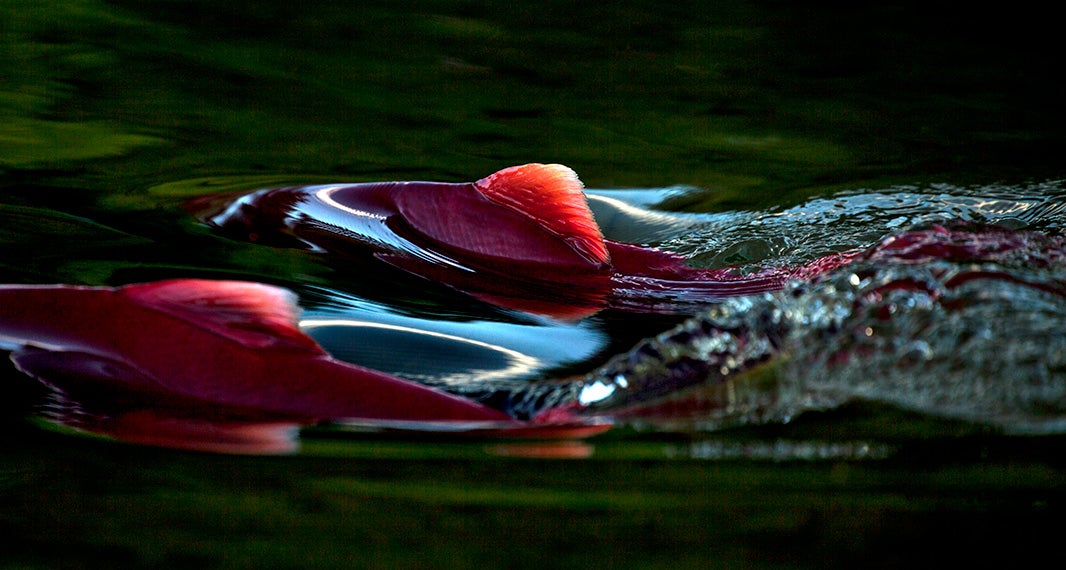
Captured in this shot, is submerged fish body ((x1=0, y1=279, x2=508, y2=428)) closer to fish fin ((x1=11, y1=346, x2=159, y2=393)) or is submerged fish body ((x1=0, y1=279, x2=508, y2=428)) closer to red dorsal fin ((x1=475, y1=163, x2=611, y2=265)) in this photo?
fish fin ((x1=11, y1=346, x2=159, y2=393))

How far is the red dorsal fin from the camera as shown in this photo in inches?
87.5

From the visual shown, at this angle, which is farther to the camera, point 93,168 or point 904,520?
point 93,168

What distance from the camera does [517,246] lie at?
2293mm

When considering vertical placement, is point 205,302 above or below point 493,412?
above

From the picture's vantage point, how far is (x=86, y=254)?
2.28 m

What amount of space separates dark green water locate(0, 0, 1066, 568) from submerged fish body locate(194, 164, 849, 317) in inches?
4.5

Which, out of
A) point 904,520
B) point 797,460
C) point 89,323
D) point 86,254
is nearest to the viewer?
point 904,520

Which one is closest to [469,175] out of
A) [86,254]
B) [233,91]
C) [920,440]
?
[233,91]

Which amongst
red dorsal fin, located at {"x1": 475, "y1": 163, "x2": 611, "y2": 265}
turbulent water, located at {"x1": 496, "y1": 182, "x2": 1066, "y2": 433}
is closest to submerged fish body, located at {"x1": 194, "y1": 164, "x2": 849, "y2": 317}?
red dorsal fin, located at {"x1": 475, "y1": 163, "x2": 611, "y2": 265}

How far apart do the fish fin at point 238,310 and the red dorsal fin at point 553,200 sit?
2.36 ft

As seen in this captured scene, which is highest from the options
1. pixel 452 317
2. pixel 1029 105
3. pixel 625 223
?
pixel 1029 105

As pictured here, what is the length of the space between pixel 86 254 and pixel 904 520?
1.57 m

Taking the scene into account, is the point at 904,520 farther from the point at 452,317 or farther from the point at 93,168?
the point at 93,168

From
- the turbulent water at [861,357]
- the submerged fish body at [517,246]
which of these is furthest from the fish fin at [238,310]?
the submerged fish body at [517,246]
